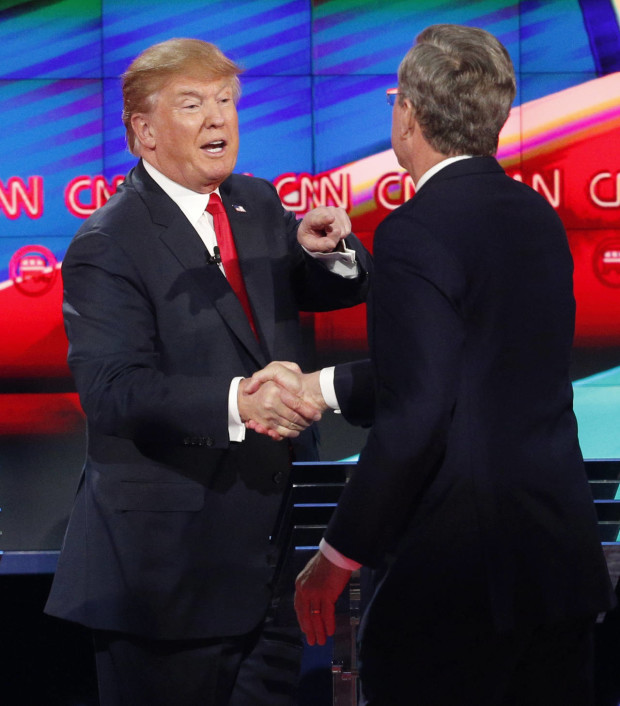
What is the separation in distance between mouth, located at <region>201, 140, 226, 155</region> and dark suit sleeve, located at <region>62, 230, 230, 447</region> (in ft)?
0.95

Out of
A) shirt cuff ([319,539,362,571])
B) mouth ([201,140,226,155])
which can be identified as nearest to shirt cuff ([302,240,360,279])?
mouth ([201,140,226,155])

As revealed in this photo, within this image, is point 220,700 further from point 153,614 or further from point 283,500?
point 283,500

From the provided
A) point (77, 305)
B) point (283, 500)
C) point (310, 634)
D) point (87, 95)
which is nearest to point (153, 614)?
point (283, 500)

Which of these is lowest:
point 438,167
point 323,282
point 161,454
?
point 161,454

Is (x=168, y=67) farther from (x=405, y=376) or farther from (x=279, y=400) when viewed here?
(x=405, y=376)

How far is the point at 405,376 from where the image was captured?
145 cm

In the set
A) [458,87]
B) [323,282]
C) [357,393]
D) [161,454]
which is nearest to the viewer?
[458,87]

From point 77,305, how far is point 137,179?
1.10 ft

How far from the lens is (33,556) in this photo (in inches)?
97.3

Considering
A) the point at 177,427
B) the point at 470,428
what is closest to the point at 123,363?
the point at 177,427

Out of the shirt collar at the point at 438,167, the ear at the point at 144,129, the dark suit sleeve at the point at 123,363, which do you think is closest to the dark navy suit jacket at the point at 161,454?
the dark suit sleeve at the point at 123,363

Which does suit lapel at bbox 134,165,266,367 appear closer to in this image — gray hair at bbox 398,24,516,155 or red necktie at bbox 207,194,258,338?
red necktie at bbox 207,194,258,338

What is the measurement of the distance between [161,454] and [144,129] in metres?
0.68

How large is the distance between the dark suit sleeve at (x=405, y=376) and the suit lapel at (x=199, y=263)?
0.55 m
